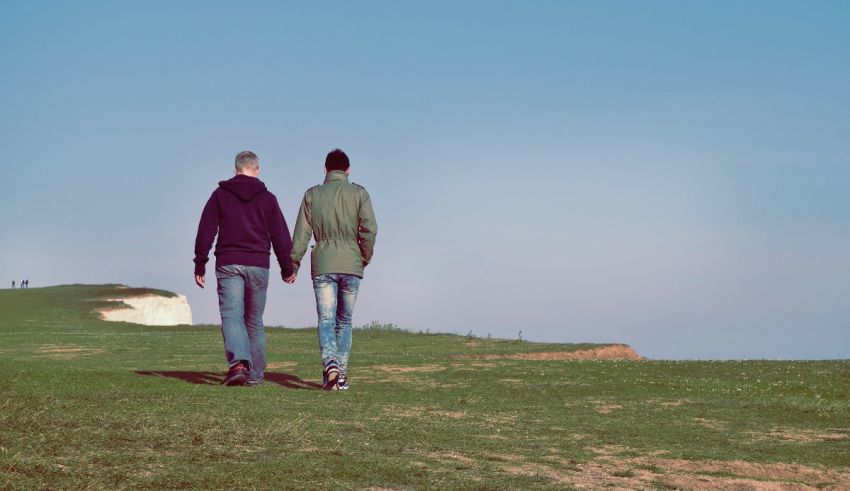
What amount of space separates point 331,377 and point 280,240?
6.73 feet

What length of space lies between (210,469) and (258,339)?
20.6 ft

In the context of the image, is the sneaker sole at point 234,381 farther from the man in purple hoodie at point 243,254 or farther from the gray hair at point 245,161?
the gray hair at point 245,161

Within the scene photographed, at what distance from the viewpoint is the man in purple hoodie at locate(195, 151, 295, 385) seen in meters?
12.7

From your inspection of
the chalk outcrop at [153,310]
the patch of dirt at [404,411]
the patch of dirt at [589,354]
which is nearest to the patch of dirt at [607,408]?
the patch of dirt at [404,411]

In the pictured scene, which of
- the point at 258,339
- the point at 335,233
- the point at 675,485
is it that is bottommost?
the point at 675,485

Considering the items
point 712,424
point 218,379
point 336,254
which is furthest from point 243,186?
point 712,424

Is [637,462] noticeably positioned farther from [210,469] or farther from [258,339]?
[258,339]

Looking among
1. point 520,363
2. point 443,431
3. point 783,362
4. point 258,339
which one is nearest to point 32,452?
point 443,431

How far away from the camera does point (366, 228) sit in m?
13.1

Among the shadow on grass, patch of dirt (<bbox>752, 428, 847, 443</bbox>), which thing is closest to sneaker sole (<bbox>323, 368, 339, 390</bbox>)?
the shadow on grass

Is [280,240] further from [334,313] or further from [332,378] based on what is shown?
[332,378]

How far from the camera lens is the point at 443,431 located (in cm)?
945

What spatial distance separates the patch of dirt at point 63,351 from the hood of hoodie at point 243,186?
36.6 feet

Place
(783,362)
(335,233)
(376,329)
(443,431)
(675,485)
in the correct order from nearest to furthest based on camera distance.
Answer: (675,485)
(443,431)
(335,233)
(783,362)
(376,329)
